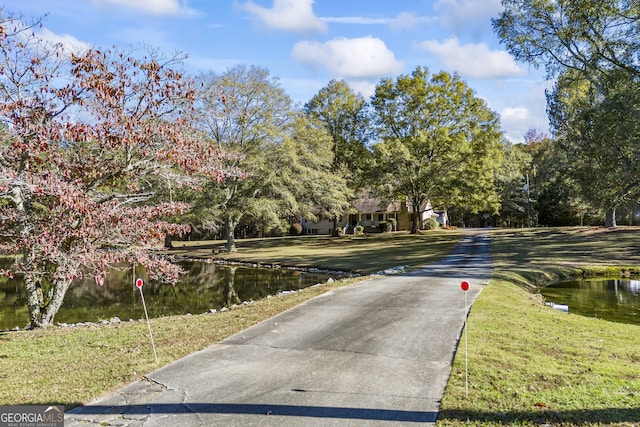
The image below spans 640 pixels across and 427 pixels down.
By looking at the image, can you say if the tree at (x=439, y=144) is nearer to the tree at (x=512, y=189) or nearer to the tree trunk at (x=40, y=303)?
the tree at (x=512, y=189)

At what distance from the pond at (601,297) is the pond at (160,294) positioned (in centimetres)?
951

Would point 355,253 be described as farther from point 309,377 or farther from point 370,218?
point 309,377

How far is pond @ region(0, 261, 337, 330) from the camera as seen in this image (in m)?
14.7

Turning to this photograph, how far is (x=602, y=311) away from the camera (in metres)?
13.2

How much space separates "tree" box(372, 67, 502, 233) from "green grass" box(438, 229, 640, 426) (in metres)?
23.7

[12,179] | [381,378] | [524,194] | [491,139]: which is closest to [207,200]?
[491,139]

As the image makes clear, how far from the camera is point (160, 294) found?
19.1 m

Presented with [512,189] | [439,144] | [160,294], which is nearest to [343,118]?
[439,144]

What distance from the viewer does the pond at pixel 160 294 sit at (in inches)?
579

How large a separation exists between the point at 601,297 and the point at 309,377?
1338cm

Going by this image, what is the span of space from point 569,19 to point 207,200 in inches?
908

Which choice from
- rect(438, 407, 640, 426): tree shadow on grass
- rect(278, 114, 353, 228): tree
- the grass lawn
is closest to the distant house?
rect(278, 114, 353, 228): tree

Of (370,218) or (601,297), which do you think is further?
(370,218)

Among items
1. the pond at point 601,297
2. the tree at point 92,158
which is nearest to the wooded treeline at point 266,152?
the tree at point 92,158
